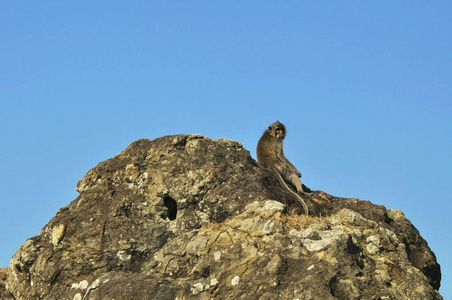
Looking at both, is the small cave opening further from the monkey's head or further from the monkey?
the monkey's head

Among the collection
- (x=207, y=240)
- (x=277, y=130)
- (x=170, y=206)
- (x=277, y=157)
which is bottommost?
(x=207, y=240)

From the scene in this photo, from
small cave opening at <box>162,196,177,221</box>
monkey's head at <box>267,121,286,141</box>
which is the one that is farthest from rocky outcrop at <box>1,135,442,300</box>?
monkey's head at <box>267,121,286,141</box>

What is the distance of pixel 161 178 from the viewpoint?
14609 millimetres

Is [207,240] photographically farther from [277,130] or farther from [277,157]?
[277,130]

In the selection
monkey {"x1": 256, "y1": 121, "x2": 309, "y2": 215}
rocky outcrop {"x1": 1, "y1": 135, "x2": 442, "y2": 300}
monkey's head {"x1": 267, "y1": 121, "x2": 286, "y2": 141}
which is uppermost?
monkey's head {"x1": 267, "y1": 121, "x2": 286, "y2": 141}

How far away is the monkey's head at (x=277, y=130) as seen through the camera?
18.8m

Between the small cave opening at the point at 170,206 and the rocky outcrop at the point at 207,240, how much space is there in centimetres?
3

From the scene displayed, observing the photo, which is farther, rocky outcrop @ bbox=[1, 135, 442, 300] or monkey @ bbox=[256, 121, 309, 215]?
monkey @ bbox=[256, 121, 309, 215]

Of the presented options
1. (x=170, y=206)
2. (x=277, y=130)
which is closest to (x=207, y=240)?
(x=170, y=206)

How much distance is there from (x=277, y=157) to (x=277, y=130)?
1.05 m

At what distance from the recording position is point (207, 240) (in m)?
13.0

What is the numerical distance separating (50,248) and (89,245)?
2.84ft

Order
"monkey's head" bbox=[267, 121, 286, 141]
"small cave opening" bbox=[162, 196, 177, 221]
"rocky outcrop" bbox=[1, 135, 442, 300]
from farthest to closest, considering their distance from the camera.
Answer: "monkey's head" bbox=[267, 121, 286, 141]
"small cave opening" bbox=[162, 196, 177, 221]
"rocky outcrop" bbox=[1, 135, 442, 300]

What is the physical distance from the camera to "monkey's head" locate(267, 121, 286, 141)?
1883 centimetres
